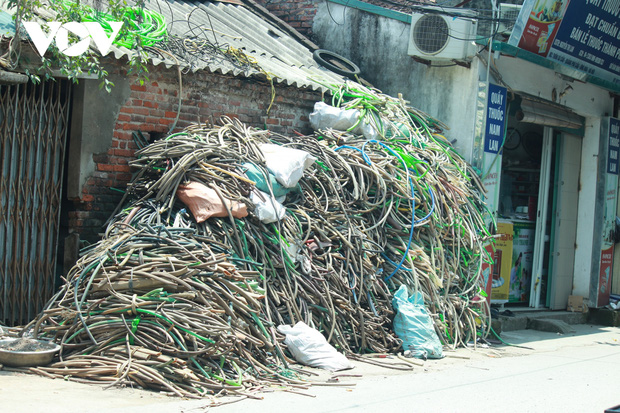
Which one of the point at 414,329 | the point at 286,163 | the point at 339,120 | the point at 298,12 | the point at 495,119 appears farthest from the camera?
the point at 298,12

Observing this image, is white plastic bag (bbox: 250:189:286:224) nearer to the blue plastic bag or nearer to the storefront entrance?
the blue plastic bag

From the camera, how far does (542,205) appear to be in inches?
527

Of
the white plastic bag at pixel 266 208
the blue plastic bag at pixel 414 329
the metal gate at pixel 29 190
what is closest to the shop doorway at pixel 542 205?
the blue plastic bag at pixel 414 329

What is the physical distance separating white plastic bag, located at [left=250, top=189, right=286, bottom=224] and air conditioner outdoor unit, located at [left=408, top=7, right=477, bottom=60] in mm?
4289

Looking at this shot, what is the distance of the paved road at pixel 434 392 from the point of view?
5.33m

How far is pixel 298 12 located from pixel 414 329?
7.27 metres

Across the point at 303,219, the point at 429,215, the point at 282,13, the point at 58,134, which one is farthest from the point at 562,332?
the point at 58,134

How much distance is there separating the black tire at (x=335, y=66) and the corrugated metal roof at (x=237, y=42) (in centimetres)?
10

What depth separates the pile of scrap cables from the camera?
20.1 feet

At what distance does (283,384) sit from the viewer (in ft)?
20.8

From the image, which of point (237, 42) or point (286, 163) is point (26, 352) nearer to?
point (286, 163)

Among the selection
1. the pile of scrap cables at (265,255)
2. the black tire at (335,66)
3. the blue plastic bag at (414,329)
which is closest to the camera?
the pile of scrap cables at (265,255)

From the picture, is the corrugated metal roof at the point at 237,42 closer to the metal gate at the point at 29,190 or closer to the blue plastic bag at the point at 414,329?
the metal gate at the point at 29,190

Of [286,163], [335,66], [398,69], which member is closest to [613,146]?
Result: [398,69]
